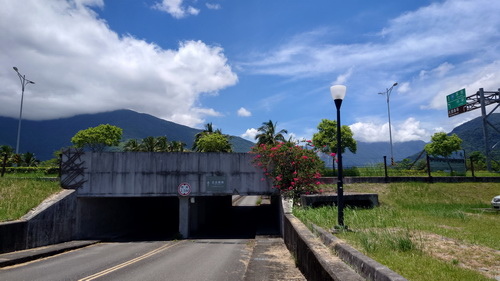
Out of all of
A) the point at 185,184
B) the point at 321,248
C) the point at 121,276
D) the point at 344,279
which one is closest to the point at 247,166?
the point at 185,184

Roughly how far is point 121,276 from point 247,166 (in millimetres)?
13110

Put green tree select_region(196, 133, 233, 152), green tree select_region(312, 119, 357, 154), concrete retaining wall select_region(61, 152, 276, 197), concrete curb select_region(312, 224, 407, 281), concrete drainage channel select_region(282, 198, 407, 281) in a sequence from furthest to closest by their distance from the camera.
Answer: green tree select_region(196, 133, 233, 152), green tree select_region(312, 119, 357, 154), concrete retaining wall select_region(61, 152, 276, 197), concrete drainage channel select_region(282, 198, 407, 281), concrete curb select_region(312, 224, 407, 281)

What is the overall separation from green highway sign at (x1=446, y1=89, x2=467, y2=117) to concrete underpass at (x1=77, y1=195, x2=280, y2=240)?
26.0 metres

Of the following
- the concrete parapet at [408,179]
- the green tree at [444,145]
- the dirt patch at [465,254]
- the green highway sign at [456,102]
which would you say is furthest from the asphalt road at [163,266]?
Result: the green tree at [444,145]

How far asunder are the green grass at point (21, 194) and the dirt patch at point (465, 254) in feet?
57.3

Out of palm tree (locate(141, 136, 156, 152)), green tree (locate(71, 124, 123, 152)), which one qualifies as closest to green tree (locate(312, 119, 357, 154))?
palm tree (locate(141, 136, 156, 152))

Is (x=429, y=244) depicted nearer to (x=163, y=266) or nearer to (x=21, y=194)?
(x=163, y=266)

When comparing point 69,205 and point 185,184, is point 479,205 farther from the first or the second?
point 69,205

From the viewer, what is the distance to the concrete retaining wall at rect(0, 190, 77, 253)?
1423cm

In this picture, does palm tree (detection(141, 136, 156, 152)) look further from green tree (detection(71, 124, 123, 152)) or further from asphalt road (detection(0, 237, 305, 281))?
asphalt road (detection(0, 237, 305, 281))

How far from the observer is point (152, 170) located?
2180cm

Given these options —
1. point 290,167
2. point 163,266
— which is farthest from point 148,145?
point 163,266

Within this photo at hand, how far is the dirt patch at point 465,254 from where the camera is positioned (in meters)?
5.20

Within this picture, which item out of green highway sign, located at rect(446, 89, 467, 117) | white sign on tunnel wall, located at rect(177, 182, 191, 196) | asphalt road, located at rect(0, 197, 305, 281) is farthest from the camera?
green highway sign, located at rect(446, 89, 467, 117)
